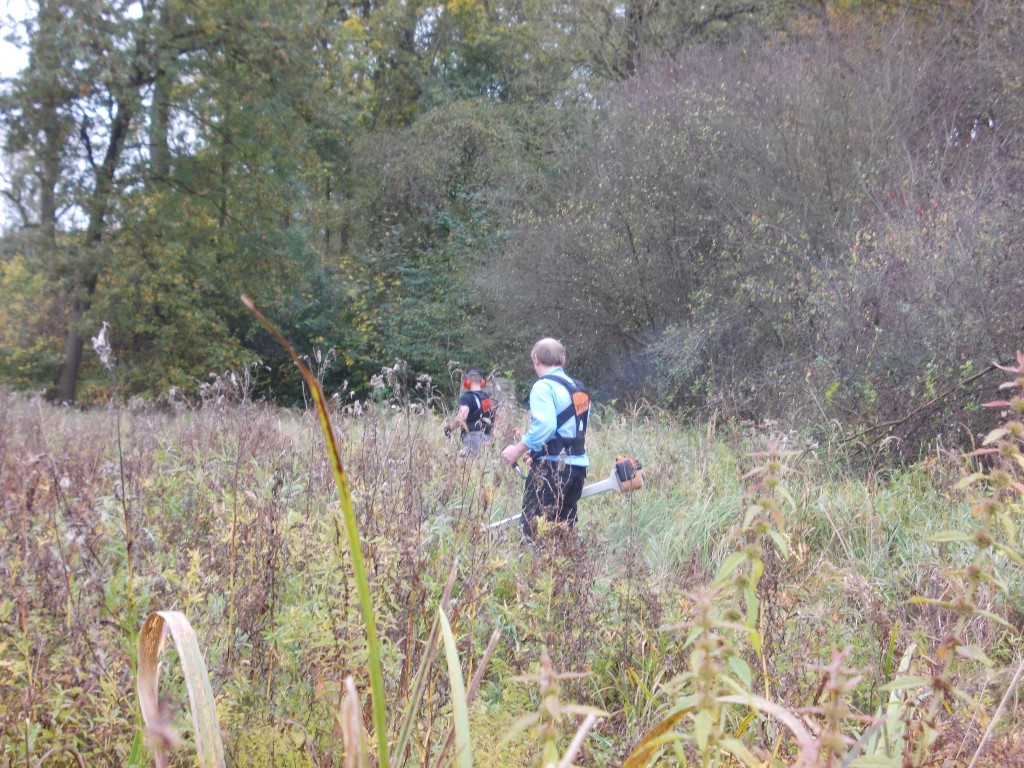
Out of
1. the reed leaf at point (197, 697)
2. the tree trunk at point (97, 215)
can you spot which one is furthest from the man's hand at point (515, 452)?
the tree trunk at point (97, 215)

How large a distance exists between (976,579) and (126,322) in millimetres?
20704

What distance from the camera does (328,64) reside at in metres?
20.4

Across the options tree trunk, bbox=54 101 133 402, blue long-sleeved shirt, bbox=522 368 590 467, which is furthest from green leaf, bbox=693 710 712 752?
tree trunk, bbox=54 101 133 402

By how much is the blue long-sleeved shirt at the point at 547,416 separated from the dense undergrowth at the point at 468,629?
1.00 m

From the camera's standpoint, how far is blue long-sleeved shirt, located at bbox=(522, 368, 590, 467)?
5.43 m

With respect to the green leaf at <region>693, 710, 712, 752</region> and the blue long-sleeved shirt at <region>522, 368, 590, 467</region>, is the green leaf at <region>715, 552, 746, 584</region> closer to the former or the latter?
the green leaf at <region>693, 710, 712, 752</region>

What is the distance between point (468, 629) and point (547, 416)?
2.96 metres

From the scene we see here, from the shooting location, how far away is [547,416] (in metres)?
5.46

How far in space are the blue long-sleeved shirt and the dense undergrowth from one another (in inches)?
39.3

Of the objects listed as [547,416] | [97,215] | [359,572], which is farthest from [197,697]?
[97,215]

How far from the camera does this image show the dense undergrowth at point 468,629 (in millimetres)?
1298

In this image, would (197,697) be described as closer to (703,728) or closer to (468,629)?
(703,728)

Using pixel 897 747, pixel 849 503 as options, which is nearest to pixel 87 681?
pixel 897 747

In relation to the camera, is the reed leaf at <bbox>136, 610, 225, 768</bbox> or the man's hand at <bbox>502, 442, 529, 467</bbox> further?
the man's hand at <bbox>502, 442, 529, 467</bbox>
